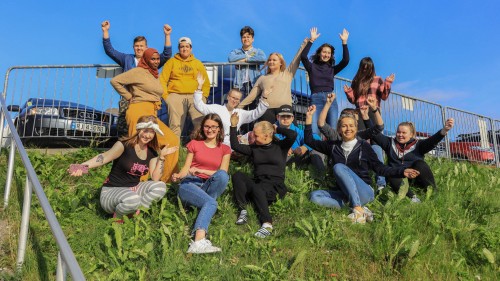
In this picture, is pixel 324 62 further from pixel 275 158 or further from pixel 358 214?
pixel 358 214

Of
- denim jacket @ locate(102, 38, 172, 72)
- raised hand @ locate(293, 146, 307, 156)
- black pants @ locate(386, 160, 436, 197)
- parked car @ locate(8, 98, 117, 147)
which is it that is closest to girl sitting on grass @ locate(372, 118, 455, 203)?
black pants @ locate(386, 160, 436, 197)

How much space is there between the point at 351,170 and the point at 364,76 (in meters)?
2.45

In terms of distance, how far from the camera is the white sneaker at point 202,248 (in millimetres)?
4340

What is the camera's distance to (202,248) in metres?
4.36

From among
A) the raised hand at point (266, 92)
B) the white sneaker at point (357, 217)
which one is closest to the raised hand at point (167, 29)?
the raised hand at point (266, 92)

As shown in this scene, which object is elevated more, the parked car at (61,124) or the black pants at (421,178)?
the parked car at (61,124)

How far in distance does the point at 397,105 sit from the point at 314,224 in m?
6.88

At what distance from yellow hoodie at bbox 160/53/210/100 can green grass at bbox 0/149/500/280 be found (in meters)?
2.26

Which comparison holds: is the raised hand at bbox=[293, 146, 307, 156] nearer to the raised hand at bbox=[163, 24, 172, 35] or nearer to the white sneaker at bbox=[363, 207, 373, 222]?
the white sneaker at bbox=[363, 207, 373, 222]

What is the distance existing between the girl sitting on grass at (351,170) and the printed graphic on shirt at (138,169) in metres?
2.17

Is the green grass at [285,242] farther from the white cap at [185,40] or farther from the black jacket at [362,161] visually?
the white cap at [185,40]

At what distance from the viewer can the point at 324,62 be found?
26.0 ft

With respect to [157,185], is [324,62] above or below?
above

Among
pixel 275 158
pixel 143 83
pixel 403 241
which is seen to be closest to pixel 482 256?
pixel 403 241
